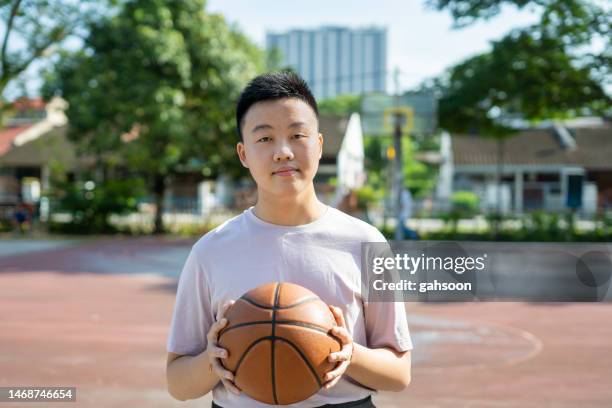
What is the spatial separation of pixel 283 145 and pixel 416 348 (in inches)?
220

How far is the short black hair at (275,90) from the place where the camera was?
1975 mm

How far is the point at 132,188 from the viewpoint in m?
22.0

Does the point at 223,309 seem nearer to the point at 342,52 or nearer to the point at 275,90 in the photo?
the point at 275,90

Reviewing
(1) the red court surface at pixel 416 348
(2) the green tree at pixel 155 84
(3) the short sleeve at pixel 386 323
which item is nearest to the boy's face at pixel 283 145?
(3) the short sleeve at pixel 386 323

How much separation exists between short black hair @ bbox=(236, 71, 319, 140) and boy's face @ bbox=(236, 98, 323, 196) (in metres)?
0.02

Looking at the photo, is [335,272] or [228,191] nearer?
[335,272]

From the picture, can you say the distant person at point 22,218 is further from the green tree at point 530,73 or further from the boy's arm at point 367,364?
the boy's arm at point 367,364

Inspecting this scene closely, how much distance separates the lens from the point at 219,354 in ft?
5.88

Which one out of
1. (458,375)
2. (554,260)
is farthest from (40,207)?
(458,375)

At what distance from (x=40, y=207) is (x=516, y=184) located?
25.9m

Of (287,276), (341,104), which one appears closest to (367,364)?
(287,276)

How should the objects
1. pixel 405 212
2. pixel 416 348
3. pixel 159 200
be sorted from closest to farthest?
pixel 416 348 < pixel 405 212 < pixel 159 200

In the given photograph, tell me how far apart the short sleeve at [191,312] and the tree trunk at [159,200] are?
20.3 metres

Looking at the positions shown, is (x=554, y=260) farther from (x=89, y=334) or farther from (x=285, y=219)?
(x=285, y=219)
